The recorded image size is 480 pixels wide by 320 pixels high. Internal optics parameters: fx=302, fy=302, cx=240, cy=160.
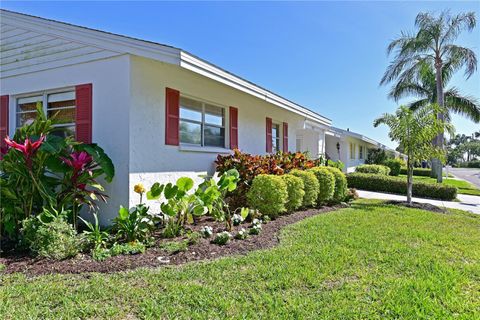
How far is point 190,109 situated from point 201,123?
50 cm

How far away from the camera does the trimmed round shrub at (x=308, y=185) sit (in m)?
8.39

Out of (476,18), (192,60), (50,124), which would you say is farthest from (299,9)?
(476,18)

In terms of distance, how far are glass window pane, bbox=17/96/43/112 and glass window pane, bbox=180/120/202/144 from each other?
3.33 m

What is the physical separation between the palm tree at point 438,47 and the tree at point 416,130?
7.93 meters

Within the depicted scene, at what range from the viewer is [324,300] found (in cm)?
305

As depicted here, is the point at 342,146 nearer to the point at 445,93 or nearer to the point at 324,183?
the point at 445,93

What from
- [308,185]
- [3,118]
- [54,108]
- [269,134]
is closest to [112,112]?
[54,108]

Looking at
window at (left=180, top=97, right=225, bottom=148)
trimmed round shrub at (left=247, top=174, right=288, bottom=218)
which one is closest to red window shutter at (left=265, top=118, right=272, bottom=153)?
window at (left=180, top=97, right=225, bottom=148)

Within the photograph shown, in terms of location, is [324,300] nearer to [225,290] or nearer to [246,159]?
[225,290]

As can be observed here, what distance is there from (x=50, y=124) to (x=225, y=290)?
437 cm

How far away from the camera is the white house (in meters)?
5.91

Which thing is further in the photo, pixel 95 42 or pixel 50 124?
pixel 95 42

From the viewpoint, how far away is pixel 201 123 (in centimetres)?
804

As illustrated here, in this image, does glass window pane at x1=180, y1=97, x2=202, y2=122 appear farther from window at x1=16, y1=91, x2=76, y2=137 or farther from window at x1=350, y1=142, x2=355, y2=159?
window at x1=350, y1=142, x2=355, y2=159
